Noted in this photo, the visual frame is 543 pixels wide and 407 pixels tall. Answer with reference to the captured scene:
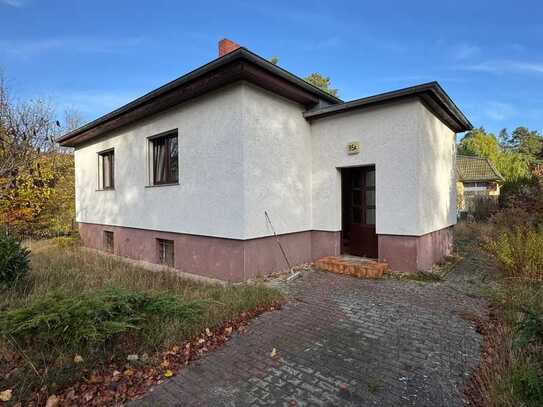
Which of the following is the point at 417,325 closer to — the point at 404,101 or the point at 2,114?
the point at 404,101

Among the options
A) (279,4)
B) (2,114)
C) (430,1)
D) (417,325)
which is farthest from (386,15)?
(2,114)

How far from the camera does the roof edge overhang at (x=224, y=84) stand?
5410 millimetres

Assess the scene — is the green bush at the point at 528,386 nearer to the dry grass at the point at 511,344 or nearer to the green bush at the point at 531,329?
the dry grass at the point at 511,344

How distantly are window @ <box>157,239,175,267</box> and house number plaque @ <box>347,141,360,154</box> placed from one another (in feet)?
16.9

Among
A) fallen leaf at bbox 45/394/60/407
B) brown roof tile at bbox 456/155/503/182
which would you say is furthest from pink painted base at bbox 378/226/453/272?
brown roof tile at bbox 456/155/503/182

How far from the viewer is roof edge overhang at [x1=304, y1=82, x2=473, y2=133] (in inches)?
230

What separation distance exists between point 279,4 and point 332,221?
5.86 m

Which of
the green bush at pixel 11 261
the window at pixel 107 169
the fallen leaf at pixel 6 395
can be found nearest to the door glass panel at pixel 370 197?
the fallen leaf at pixel 6 395

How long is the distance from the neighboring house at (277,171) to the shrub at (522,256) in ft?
4.59

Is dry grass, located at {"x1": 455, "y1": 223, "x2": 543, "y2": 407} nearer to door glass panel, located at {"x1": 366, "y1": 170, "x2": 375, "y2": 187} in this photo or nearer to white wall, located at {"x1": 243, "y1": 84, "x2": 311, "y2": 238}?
door glass panel, located at {"x1": 366, "y1": 170, "x2": 375, "y2": 187}

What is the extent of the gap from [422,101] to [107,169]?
10.3 m

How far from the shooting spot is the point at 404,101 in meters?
6.12

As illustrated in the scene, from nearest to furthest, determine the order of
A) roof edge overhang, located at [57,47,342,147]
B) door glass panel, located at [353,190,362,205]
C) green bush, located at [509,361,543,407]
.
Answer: green bush, located at [509,361,543,407] → roof edge overhang, located at [57,47,342,147] → door glass panel, located at [353,190,362,205]

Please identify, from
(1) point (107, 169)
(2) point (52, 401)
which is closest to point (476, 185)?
(1) point (107, 169)
